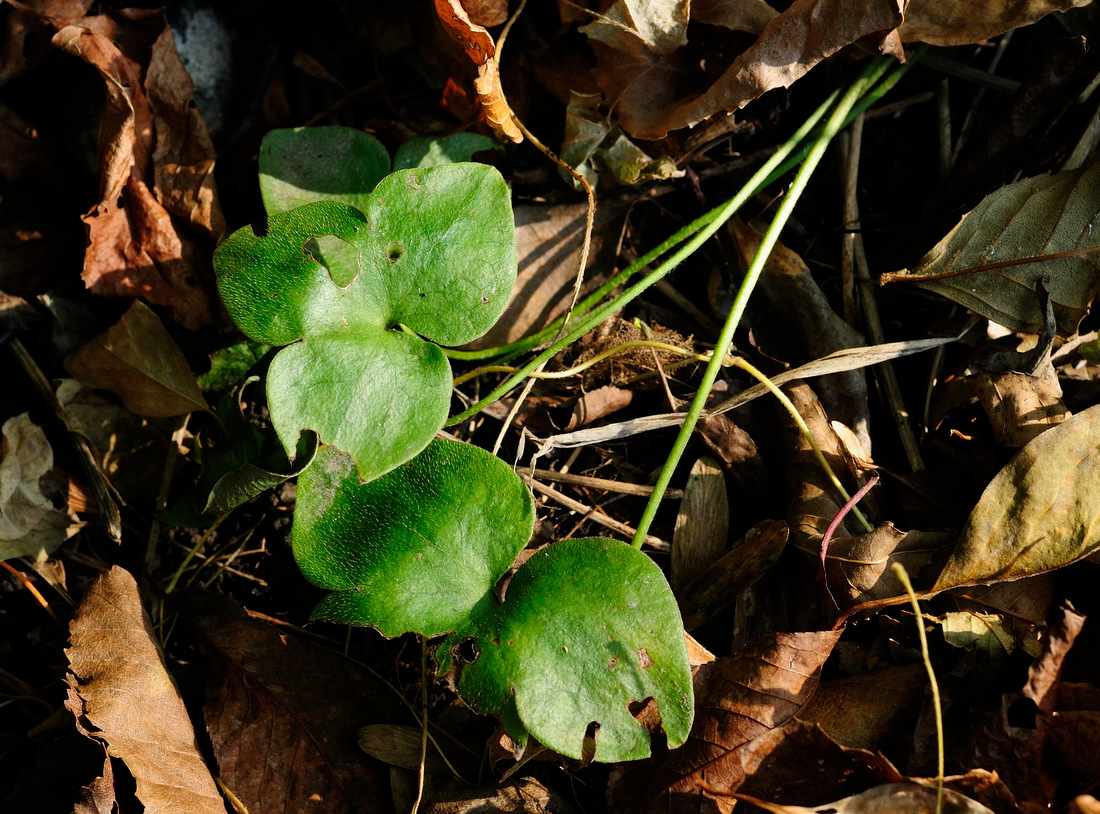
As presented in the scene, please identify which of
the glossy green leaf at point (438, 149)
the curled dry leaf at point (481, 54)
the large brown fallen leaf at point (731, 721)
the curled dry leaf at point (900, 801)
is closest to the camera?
the curled dry leaf at point (900, 801)

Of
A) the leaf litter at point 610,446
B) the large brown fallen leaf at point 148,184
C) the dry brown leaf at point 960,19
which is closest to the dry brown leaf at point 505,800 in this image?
the leaf litter at point 610,446

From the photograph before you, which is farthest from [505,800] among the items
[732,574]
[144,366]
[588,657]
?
[144,366]

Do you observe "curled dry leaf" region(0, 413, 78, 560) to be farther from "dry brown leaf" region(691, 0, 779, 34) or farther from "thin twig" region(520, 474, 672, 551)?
"dry brown leaf" region(691, 0, 779, 34)

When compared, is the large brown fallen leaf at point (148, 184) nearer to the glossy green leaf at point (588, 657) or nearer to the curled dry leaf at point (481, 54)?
the curled dry leaf at point (481, 54)

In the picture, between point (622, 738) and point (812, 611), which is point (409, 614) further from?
point (812, 611)

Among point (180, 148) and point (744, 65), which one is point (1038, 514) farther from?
point (180, 148)

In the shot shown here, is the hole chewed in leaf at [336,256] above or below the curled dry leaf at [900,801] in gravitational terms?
above

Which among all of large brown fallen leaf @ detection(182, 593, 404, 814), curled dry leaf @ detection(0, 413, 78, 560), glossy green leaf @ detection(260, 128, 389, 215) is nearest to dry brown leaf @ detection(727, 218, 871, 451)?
glossy green leaf @ detection(260, 128, 389, 215)
